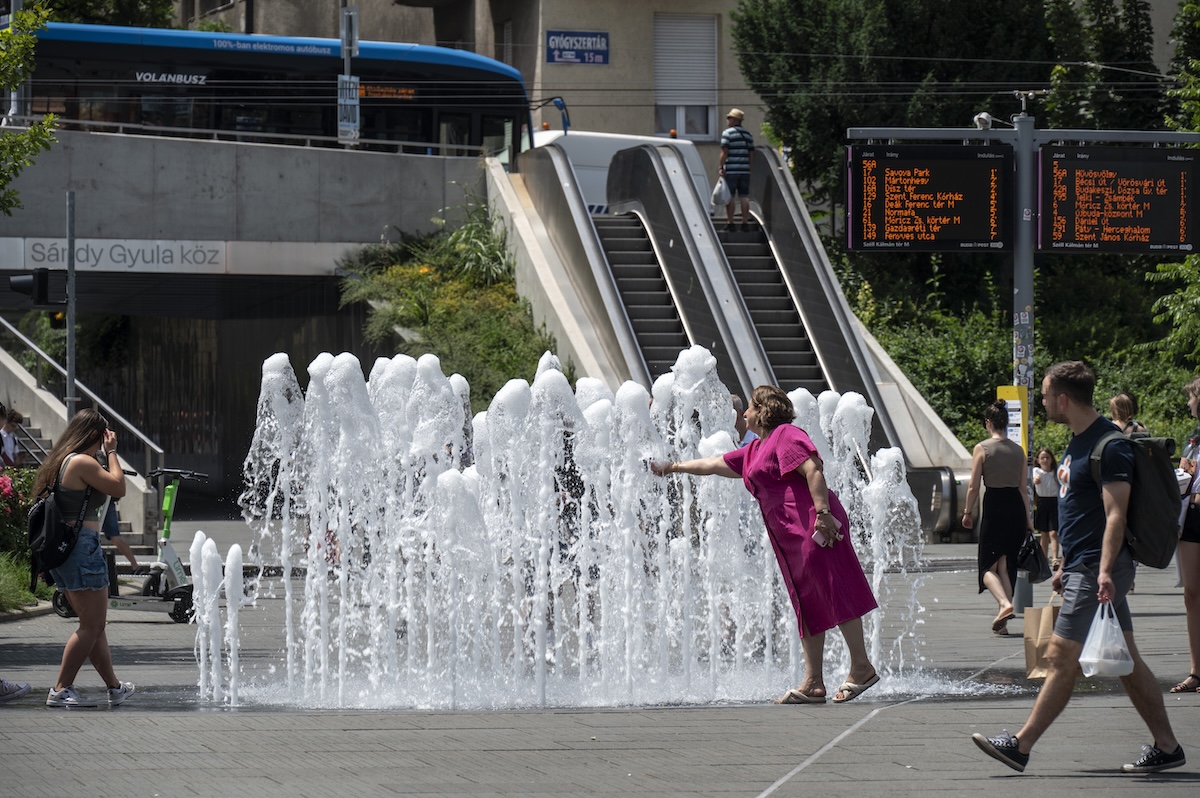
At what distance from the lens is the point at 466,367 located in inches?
1032

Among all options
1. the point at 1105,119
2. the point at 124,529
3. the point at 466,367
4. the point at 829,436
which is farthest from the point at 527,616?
the point at 1105,119

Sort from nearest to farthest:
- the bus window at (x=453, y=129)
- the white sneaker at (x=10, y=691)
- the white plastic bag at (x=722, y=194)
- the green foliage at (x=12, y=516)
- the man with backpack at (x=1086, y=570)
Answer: the man with backpack at (x=1086, y=570) < the white sneaker at (x=10, y=691) < the green foliage at (x=12, y=516) < the white plastic bag at (x=722, y=194) < the bus window at (x=453, y=129)

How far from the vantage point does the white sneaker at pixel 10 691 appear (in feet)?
→ 31.6

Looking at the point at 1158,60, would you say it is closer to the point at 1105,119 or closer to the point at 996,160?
the point at 1105,119

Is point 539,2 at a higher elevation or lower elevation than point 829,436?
higher

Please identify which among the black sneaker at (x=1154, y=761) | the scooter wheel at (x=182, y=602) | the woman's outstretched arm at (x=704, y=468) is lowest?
the scooter wheel at (x=182, y=602)

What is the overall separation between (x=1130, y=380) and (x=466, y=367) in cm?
1198

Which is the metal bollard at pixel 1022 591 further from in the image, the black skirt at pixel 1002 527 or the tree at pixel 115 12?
the tree at pixel 115 12

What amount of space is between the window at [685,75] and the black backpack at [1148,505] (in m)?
36.5

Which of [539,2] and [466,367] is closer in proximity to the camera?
[466,367]

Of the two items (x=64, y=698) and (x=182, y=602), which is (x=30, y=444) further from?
(x=64, y=698)

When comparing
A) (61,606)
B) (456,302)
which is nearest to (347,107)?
(456,302)

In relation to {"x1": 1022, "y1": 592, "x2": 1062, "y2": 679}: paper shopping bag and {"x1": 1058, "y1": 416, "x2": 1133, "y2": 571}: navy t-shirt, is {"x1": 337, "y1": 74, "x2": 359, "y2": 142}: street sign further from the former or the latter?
{"x1": 1058, "y1": 416, "x2": 1133, "y2": 571}: navy t-shirt

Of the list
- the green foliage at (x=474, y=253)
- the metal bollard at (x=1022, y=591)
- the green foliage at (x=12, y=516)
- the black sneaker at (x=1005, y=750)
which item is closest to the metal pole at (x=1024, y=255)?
→ the metal bollard at (x=1022, y=591)
